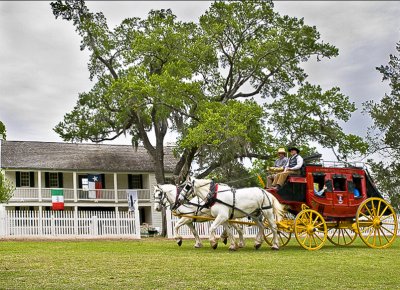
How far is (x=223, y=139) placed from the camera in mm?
30594

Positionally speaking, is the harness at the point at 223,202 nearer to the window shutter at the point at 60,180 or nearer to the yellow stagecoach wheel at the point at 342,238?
the yellow stagecoach wheel at the point at 342,238

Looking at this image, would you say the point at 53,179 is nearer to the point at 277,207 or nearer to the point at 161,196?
the point at 161,196

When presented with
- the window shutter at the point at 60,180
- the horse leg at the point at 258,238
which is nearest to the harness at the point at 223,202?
the horse leg at the point at 258,238

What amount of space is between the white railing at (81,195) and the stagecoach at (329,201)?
1078 inches

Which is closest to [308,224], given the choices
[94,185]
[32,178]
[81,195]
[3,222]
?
[3,222]

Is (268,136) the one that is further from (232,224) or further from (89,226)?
(232,224)

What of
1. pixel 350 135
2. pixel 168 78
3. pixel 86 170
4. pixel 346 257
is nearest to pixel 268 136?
pixel 350 135

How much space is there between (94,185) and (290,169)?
29.6 meters

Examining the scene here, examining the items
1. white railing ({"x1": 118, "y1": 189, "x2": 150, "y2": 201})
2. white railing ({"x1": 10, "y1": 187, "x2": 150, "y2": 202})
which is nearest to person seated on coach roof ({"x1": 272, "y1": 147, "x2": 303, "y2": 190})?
white railing ({"x1": 10, "y1": 187, "x2": 150, "y2": 202})

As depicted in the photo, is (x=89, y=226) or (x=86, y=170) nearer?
(x=89, y=226)

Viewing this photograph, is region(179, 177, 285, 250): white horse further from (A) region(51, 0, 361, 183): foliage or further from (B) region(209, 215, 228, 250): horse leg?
(A) region(51, 0, 361, 183): foliage

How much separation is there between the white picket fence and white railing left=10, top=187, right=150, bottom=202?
45.7ft

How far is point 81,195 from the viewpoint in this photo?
44656 millimetres

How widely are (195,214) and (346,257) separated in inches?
217
